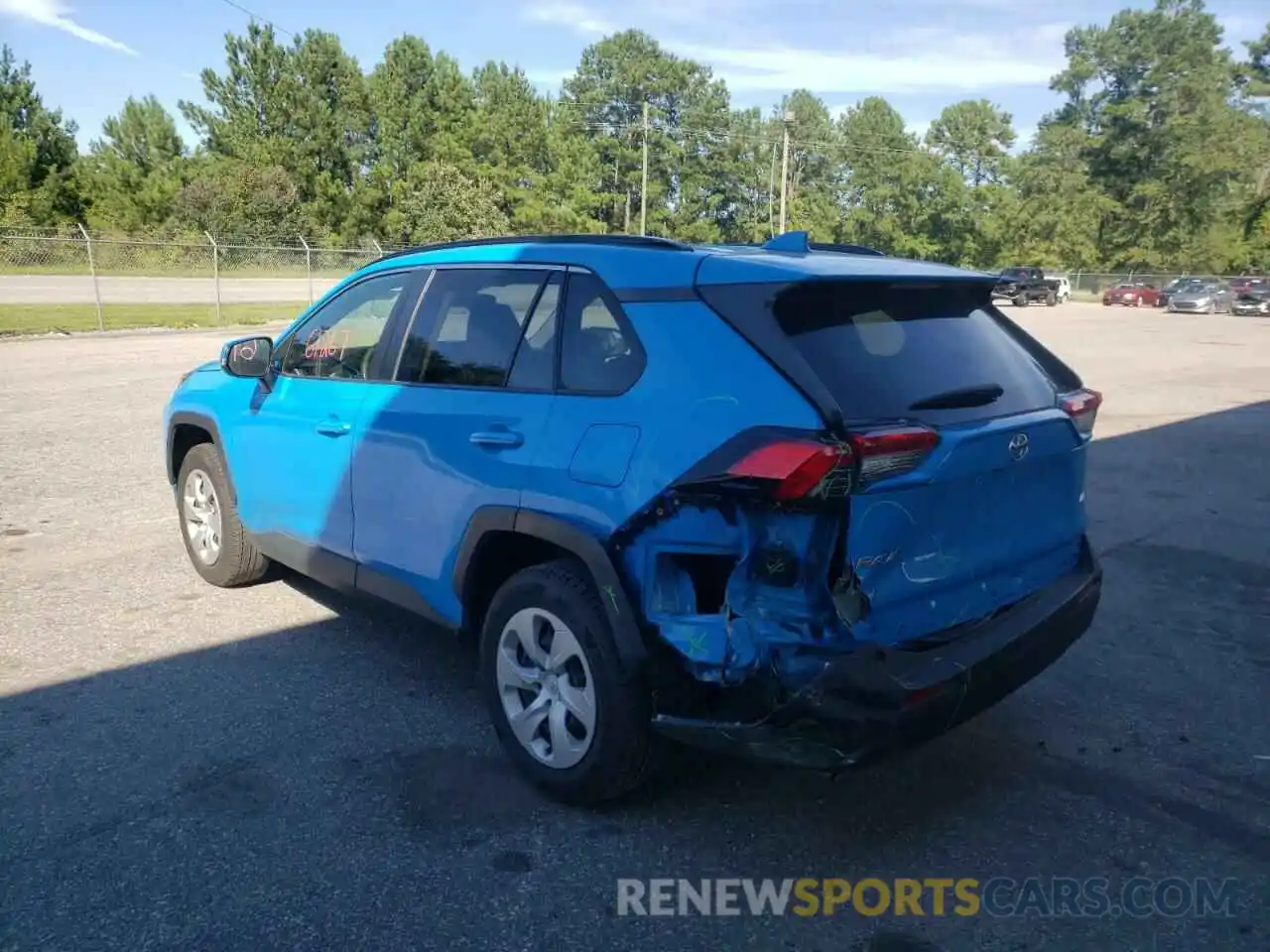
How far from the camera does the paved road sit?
27578mm

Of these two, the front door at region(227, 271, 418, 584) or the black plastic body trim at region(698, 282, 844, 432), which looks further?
the front door at region(227, 271, 418, 584)

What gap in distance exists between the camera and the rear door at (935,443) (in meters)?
2.79

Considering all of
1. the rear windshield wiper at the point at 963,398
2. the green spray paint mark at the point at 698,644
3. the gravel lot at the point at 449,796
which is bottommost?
the gravel lot at the point at 449,796

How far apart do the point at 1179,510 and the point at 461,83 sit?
209ft

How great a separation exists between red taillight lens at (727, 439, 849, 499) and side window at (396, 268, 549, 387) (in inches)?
49.2

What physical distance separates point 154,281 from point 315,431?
3020cm

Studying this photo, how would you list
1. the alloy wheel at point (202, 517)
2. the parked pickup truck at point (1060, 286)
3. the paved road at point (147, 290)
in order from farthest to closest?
the parked pickup truck at point (1060, 286) → the paved road at point (147, 290) → the alloy wheel at point (202, 517)

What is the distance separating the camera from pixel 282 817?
320 centimetres

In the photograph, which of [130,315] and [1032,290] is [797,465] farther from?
[1032,290]

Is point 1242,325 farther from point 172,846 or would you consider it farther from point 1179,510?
point 172,846

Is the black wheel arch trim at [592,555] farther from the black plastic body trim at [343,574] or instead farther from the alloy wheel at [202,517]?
the alloy wheel at [202,517]

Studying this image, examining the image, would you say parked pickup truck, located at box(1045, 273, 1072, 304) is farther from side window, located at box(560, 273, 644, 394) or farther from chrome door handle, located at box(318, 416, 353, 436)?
side window, located at box(560, 273, 644, 394)

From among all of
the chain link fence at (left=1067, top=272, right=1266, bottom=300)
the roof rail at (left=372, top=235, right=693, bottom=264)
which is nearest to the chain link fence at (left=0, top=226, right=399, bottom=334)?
the roof rail at (left=372, top=235, right=693, bottom=264)

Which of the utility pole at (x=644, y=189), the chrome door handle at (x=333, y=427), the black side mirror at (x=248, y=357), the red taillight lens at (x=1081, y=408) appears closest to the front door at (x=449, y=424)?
the chrome door handle at (x=333, y=427)
